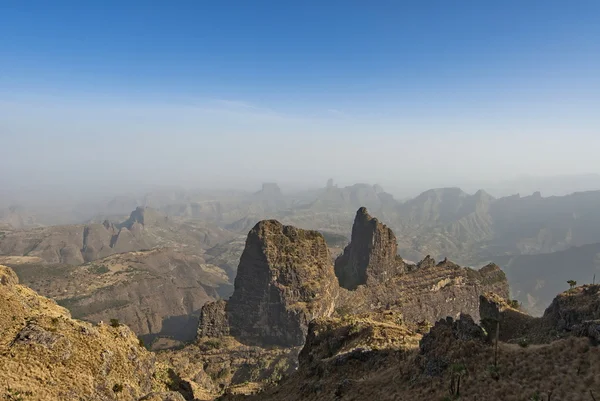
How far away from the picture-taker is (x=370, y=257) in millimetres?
153500

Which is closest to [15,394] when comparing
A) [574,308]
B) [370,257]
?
[574,308]

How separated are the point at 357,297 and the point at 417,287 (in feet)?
87.2

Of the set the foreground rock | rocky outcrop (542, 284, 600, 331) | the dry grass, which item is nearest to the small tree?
the dry grass

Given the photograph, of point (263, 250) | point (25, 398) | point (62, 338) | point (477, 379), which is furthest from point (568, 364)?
point (263, 250)

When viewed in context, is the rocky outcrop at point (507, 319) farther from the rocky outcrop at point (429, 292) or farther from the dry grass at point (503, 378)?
the rocky outcrop at point (429, 292)

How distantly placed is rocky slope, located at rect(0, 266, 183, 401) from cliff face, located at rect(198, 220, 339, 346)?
74.7 metres

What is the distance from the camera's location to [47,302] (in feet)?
185

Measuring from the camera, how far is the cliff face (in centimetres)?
12181

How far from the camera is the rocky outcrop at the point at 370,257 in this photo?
497ft

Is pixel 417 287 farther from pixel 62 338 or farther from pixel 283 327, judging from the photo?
pixel 62 338

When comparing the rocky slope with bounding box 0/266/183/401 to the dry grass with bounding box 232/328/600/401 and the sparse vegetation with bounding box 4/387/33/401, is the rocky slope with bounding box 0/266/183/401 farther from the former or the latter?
the dry grass with bounding box 232/328/600/401

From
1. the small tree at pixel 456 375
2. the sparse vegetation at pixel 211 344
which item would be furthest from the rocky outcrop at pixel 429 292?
the small tree at pixel 456 375

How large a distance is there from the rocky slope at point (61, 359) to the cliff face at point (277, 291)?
7471cm

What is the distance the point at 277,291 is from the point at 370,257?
50416 millimetres
